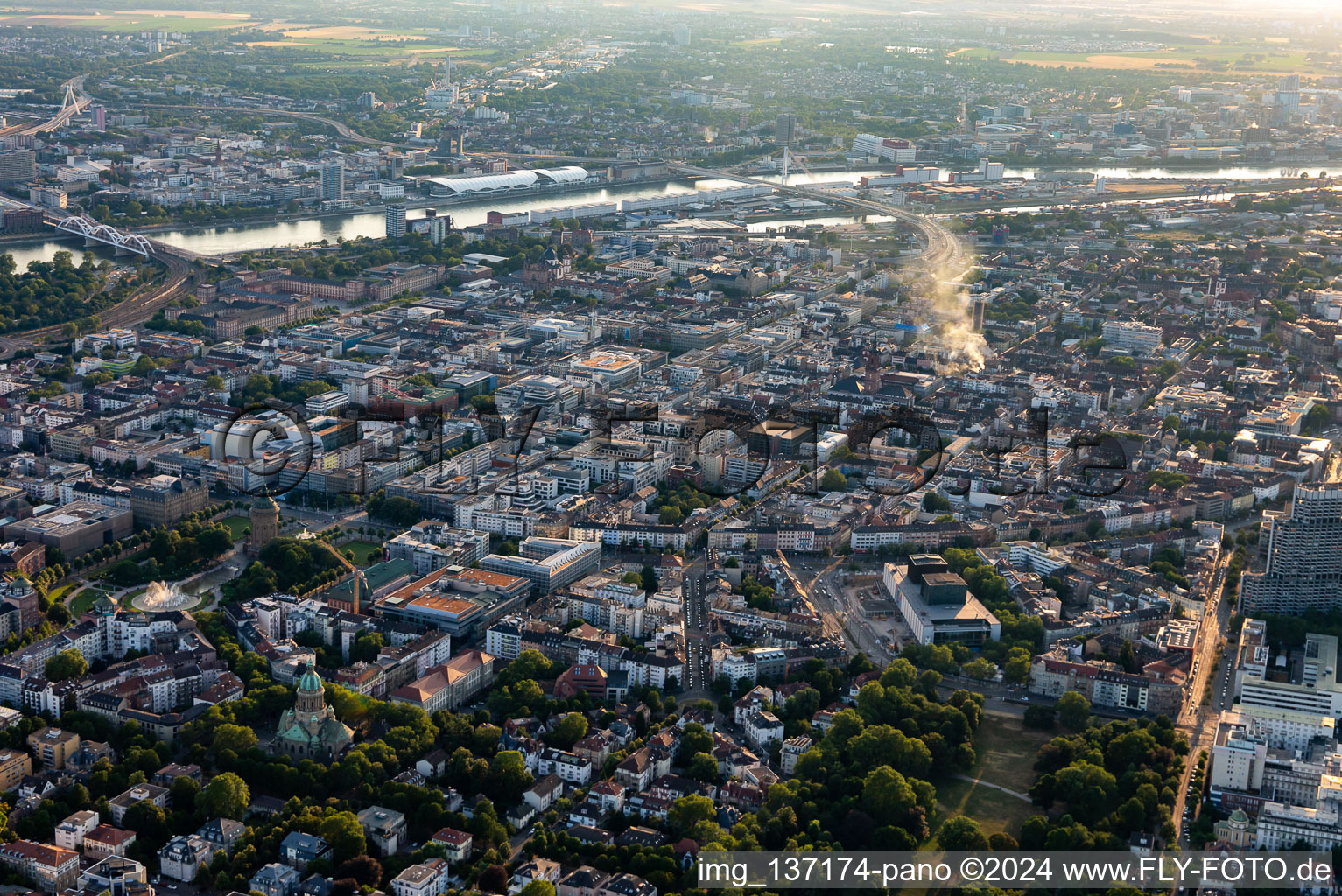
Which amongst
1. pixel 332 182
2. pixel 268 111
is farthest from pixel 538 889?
pixel 268 111

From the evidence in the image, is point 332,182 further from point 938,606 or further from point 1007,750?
point 1007,750

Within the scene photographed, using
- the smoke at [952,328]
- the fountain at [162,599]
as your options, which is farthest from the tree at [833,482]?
the fountain at [162,599]

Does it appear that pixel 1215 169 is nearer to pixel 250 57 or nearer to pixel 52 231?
pixel 52 231

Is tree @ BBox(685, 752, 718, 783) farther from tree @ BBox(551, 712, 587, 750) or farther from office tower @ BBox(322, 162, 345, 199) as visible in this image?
office tower @ BBox(322, 162, 345, 199)

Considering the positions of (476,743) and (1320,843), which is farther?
(476,743)

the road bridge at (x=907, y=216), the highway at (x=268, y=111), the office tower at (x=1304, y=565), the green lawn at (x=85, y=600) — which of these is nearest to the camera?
the green lawn at (x=85, y=600)

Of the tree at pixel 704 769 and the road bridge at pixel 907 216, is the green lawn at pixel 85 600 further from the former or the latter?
the road bridge at pixel 907 216

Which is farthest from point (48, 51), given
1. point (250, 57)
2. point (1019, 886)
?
point (1019, 886)
